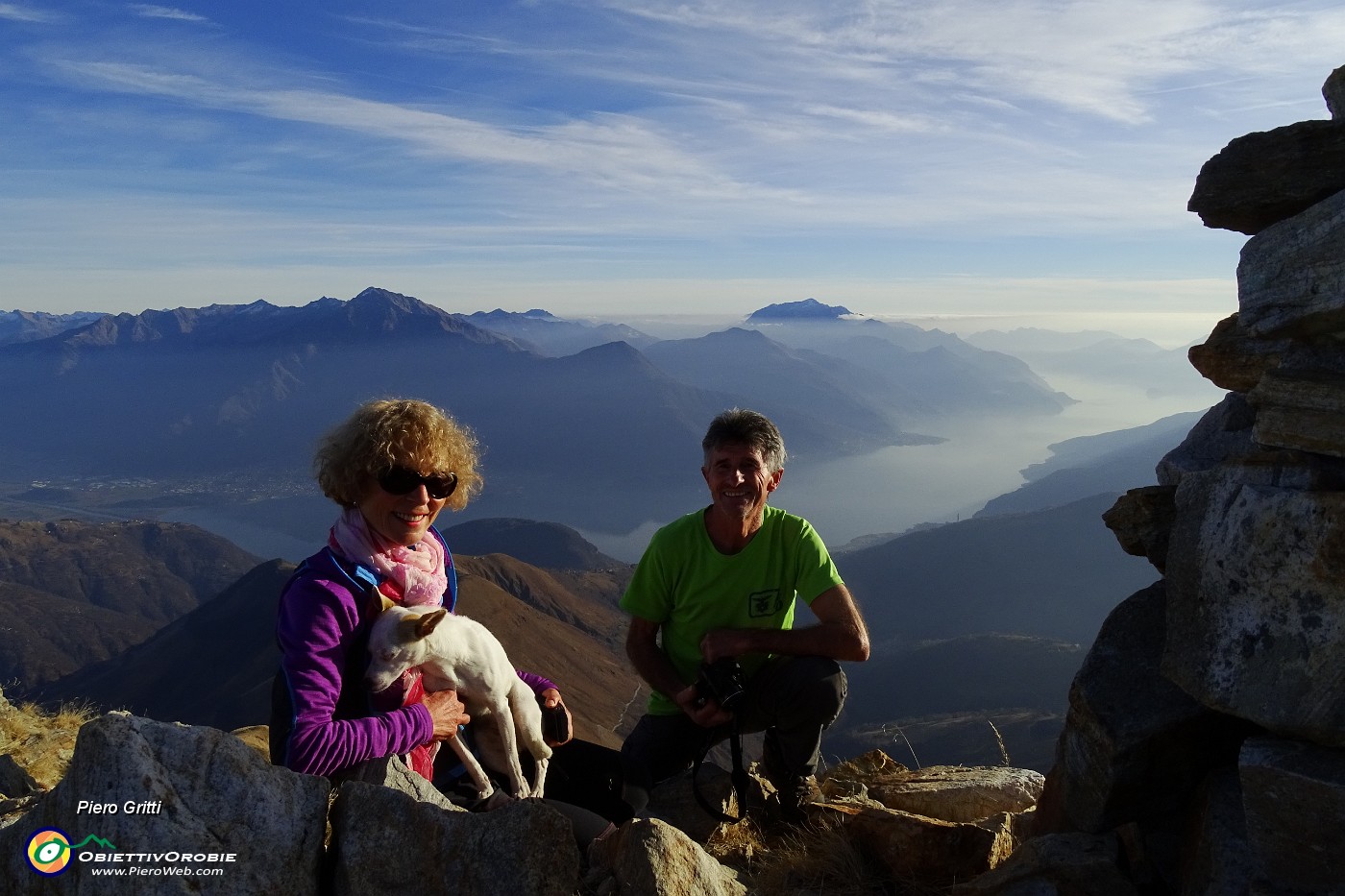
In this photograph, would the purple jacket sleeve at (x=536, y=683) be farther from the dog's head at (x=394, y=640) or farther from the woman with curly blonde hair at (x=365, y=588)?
the dog's head at (x=394, y=640)

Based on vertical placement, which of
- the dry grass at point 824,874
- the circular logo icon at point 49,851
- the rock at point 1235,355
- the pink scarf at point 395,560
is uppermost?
the rock at point 1235,355

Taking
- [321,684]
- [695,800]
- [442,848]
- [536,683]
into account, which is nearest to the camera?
[442,848]

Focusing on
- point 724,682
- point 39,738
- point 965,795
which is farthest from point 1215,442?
point 39,738

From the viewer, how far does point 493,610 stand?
351ft

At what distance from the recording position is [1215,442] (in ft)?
16.2

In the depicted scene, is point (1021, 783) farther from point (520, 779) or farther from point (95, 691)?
point (95, 691)

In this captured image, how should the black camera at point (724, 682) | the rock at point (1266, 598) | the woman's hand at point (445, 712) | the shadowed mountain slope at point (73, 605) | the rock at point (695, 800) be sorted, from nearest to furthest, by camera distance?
the rock at point (1266, 598) < the woman's hand at point (445, 712) < the black camera at point (724, 682) < the rock at point (695, 800) < the shadowed mountain slope at point (73, 605)

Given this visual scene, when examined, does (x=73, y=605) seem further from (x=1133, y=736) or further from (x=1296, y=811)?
(x=1296, y=811)

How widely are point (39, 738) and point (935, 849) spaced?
32.1 feet

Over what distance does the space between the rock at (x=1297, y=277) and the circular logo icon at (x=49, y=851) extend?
521cm

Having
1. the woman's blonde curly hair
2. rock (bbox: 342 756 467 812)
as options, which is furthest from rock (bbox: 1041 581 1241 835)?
the woman's blonde curly hair

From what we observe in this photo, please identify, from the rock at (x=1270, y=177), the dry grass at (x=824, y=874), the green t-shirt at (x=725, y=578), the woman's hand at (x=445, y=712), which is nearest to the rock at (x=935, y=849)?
the dry grass at (x=824, y=874)

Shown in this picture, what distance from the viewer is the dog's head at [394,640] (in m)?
4.01

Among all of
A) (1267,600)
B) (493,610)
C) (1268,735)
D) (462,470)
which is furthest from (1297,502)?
(493,610)
